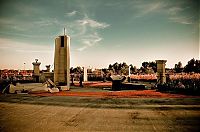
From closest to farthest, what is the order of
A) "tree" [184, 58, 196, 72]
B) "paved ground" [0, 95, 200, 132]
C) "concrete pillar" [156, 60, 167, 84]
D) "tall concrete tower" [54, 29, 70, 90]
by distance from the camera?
"paved ground" [0, 95, 200, 132] < "tall concrete tower" [54, 29, 70, 90] < "concrete pillar" [156, 60, 167, 84] < "tree" [184, 58, 196, 72]

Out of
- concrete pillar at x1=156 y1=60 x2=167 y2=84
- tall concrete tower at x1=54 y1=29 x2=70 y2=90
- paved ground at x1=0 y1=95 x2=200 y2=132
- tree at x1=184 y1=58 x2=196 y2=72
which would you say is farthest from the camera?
tree at x1=184 y1=58 x2=196 y2=72

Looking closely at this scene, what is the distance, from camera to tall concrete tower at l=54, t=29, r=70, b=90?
1827 centimetres

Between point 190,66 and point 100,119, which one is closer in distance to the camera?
point 100,119

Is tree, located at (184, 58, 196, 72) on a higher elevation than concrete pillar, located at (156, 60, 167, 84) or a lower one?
higher

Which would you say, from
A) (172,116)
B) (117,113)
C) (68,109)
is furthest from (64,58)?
(172,116)

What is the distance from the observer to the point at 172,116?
6574 mm

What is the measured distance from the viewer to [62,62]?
18359 mm

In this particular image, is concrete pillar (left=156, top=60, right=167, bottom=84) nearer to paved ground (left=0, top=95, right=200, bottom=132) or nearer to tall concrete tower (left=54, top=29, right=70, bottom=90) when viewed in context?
tall concrete tower (left=54, top=29, right=70, bottom=90)

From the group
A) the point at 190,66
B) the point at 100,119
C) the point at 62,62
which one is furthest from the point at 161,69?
the point at 190,66

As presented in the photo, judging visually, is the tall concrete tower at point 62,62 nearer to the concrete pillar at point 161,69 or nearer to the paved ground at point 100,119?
the concrete pillar at point 161,69

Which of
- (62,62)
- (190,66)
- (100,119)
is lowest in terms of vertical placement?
(100,119)

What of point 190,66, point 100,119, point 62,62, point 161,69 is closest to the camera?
point 100,119

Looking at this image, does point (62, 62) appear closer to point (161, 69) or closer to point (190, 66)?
point (161, 69)

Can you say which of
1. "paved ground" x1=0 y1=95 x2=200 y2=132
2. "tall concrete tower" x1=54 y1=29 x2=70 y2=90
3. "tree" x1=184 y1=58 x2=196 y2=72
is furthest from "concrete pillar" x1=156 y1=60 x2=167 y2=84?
"tree" x1=184 y1=58 x2=196 y2=72
